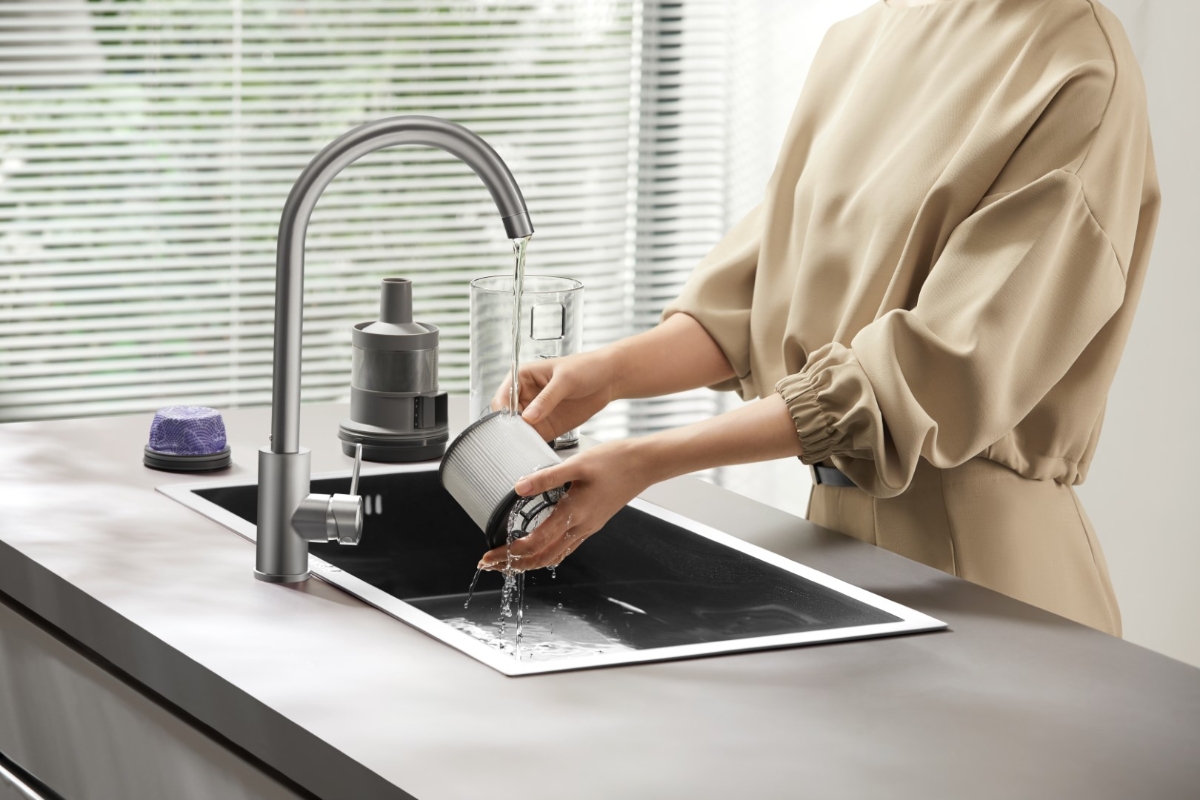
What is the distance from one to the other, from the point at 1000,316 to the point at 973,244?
0.08 m

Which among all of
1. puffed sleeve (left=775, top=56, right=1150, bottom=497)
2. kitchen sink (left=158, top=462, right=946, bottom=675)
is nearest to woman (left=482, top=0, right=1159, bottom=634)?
puffed sleeve (left=775, top=56, right=1150, bottom=497)

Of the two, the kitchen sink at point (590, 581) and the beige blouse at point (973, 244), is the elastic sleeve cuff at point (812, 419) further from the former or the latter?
the kitchen sink at point (590, 581)

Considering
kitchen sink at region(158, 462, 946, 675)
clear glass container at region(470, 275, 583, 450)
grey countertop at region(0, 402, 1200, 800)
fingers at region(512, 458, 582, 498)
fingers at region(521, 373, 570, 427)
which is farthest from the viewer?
clear glass container at region(470, 275, 583, 450)

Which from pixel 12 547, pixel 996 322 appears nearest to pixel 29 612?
pixel 12 547

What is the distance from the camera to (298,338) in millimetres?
1177

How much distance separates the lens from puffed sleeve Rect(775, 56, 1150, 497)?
50.7 inches

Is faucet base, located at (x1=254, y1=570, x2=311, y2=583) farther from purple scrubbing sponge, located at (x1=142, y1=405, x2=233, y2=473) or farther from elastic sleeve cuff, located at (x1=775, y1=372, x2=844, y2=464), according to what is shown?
elastic sleeve cuff, located at (x1=775, y1=372, x2=844, y2=464)

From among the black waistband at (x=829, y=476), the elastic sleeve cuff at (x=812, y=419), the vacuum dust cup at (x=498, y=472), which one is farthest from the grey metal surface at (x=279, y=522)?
the black waistband at (x=829, y=476)

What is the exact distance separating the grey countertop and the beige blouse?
16cm

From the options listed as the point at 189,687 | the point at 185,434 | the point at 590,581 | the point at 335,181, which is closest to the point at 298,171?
the point at 335,181

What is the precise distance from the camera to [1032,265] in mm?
1313

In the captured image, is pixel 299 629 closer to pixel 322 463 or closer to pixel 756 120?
pixel 322 463

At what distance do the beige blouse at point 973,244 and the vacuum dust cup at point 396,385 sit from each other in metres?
0.40

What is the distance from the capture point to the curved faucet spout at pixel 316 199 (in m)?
1.14
